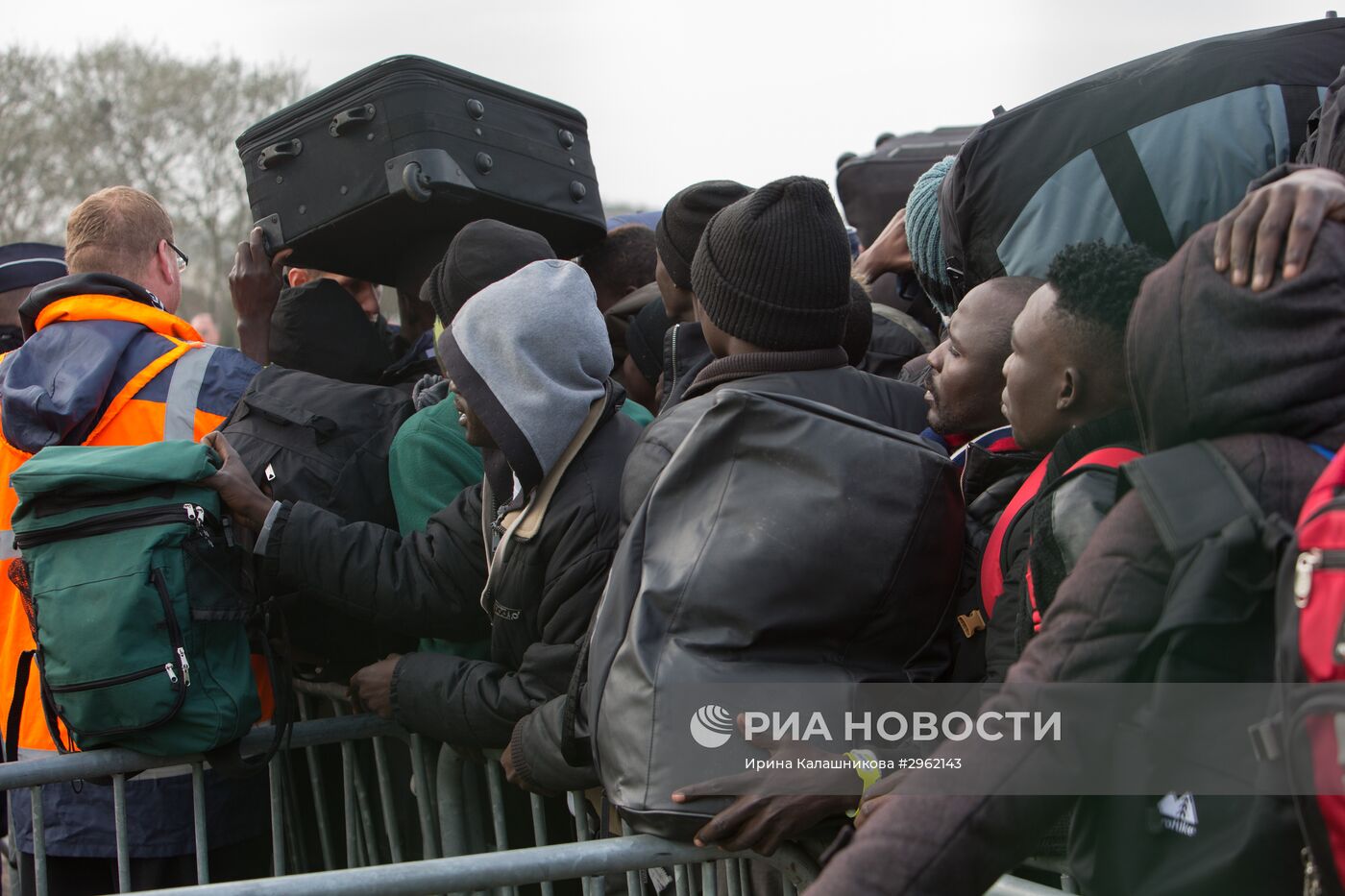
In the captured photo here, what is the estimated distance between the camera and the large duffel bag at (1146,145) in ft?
8.66

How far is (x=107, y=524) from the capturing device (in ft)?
10.2

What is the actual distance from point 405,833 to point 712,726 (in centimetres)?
179

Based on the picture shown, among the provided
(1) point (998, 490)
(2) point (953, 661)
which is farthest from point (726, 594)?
(1) point (998, 490)

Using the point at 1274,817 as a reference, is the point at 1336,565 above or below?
above

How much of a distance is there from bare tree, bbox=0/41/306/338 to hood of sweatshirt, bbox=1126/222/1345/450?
28.1 metres

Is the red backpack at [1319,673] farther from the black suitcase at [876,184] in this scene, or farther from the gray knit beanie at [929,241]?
the black suitcase at [876,184]

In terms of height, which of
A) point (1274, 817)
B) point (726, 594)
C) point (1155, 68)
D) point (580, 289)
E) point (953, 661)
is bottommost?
point (1274, 817)

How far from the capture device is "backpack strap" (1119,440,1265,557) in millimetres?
1536

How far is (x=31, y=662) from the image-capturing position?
3578 mm

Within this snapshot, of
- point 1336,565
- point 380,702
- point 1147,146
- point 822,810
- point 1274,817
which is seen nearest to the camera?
point 1336,565

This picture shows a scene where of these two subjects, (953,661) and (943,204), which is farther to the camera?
(943,204)

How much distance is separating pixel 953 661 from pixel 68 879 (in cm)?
250

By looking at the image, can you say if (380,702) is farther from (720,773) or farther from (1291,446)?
(1291,446)

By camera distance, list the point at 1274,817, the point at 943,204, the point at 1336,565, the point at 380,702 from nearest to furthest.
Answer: the point at 1336,565 → the point at 1274,817 → the point at 943,204 → the point at 380,702
